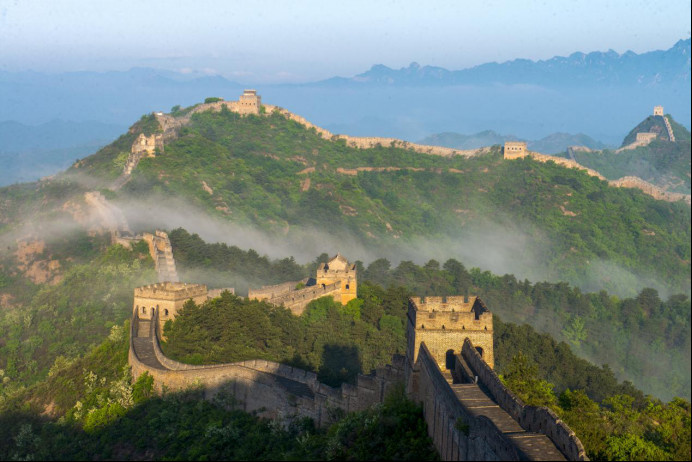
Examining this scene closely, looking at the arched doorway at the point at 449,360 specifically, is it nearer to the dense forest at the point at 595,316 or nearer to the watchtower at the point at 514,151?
the dense forest at the point at 595,316

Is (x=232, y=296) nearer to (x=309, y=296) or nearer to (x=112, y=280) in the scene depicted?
(x=309, y=296)

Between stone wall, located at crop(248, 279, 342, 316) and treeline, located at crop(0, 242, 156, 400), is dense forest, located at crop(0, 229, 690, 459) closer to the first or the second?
treeline, located at crop(0, 242, 156, 400)

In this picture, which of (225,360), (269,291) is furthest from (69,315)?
(225,360)

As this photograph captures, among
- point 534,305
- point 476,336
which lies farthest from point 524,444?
point 534,305

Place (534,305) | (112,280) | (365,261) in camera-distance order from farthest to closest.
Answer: (365,261)
(534,305)
(112,280)

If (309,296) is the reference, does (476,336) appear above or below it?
above


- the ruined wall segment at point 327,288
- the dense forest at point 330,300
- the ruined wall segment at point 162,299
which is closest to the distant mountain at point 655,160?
the dense forest at point 330,300
